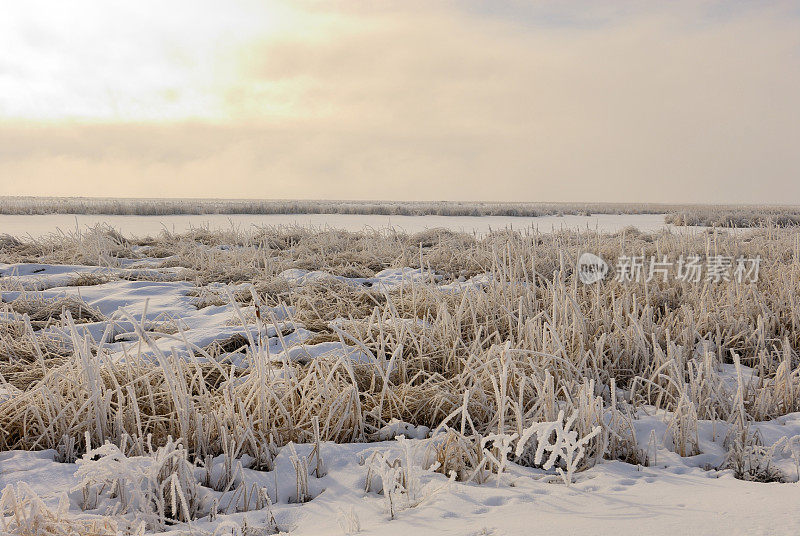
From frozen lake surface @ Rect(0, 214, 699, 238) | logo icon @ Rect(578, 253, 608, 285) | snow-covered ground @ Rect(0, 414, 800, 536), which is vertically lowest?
snow-covered ground @ Rect(0, 414, 800, 536)

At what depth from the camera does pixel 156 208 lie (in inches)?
930

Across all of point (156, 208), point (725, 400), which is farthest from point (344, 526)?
point (156, 208)

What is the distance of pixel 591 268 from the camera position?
578 cm

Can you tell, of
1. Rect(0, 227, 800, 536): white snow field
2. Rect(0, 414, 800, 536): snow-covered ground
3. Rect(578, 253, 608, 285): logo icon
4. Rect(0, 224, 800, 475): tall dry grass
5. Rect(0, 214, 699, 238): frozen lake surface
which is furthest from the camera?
Rect(0, 214, 699, 238): frozen lake surface

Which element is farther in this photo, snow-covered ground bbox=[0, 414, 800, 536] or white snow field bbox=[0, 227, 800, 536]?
white snow field bbox=[0, 227, 800, 536]

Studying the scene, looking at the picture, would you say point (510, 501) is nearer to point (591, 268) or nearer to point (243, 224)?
point (591, 268)

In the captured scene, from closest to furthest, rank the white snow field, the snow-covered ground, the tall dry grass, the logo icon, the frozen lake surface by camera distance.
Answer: the snow-covered ground
the white snow field
the tall dry grass
the logo icon
the frozen lake surface

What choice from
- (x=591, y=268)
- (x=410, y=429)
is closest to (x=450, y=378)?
(x=410, y=429)

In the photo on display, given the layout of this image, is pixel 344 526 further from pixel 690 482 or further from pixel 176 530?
pixel 690 482

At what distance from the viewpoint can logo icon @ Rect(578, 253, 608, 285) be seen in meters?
5.20

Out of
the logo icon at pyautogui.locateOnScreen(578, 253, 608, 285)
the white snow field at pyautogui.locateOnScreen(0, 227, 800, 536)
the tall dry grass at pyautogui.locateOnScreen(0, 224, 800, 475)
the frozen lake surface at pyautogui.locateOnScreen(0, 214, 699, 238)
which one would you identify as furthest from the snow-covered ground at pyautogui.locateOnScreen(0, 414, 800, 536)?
the frozen lake surface at pyautogui.locateOnScreen(0, 214, 699, 238)

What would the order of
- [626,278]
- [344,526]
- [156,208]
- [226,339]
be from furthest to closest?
[156,208], [626,278], [226,339], [344,526]

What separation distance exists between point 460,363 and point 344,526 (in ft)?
5.35

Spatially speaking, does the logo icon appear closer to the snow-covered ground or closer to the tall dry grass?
the tall dry grass
